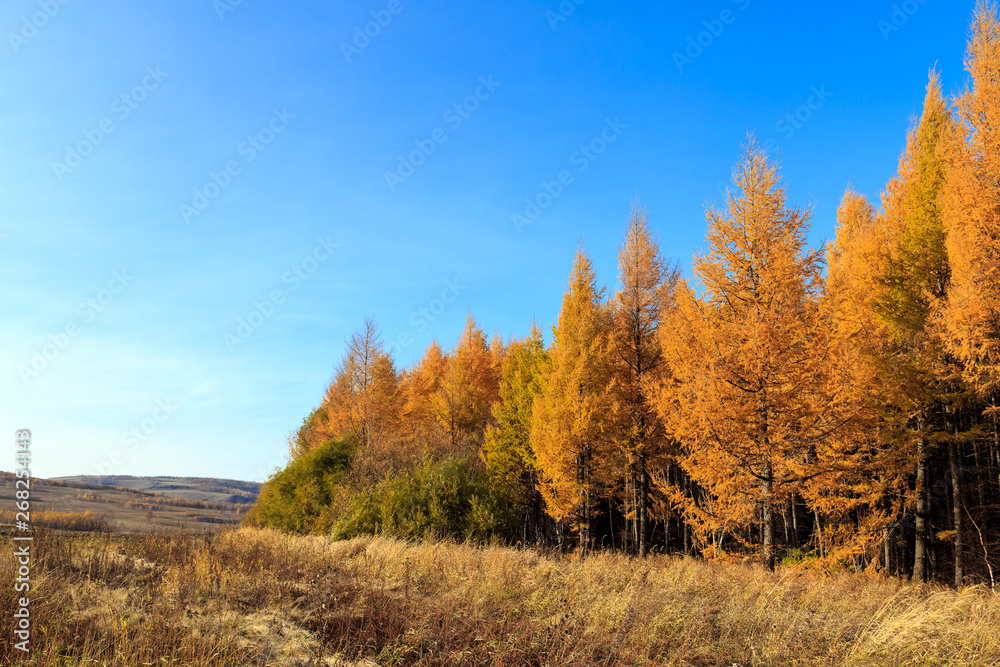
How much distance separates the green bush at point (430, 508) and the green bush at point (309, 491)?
2.62 metres

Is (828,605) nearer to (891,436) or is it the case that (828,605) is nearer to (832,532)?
(832,532)

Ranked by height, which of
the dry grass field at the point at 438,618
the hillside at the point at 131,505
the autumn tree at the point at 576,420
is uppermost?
the autumn tree at the point at 576,420

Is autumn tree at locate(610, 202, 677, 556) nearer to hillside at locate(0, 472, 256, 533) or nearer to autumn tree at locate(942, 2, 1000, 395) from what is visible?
autumn tree at locate(942, 2, 1000, 395)

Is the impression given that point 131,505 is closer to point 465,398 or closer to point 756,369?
point 465,398

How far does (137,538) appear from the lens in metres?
9.58

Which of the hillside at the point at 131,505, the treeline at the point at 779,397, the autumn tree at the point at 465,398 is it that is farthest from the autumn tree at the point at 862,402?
the autumn tree at the point at 465,398

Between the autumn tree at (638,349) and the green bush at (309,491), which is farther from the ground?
the autumn tree at (638,349)

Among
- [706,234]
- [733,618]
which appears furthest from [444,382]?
[733,618]

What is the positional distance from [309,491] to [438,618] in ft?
60.5

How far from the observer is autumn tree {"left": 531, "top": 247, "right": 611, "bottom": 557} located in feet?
60.5

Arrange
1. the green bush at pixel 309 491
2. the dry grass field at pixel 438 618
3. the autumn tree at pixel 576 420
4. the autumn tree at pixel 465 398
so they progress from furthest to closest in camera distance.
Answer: the autumn tree at pixel 465 398
the green bush at pixel 309 491
the autumn tree at pixel 576 420
the dry grass field at pixel 438 618

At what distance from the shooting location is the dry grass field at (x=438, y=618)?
187 inches

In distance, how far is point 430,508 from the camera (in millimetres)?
17922

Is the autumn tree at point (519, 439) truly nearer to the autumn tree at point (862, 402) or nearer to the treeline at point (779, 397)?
the treeline at point (779, 397)
